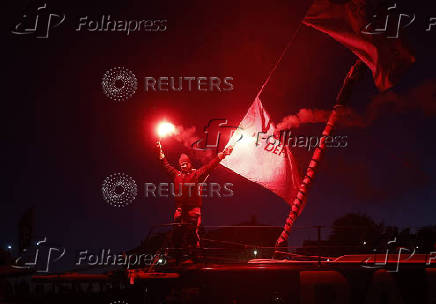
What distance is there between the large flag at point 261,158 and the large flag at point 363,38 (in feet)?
10.4

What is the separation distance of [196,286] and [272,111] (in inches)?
248

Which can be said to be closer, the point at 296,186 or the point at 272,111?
the point at 296,186

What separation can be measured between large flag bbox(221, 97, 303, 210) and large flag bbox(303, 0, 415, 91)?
3.17 metres

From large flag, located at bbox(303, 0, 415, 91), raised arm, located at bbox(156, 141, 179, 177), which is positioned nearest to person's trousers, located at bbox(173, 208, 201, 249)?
raised arm, located at bbox(156, 141, 179, 177)

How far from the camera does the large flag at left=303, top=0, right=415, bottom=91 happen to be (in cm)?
1179

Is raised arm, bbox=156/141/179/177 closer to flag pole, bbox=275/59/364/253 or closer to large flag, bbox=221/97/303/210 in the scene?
large flag, bbox=221/97/303/210

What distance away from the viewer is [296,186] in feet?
43.1

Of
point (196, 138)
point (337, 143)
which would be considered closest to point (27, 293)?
point (196, 138)

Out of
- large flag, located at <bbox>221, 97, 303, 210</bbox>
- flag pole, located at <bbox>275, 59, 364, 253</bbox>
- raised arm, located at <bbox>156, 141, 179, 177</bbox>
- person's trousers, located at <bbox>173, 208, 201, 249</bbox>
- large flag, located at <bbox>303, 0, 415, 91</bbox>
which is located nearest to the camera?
person's trousers, located at <bbox>173, 208, 201, 249</bbox>

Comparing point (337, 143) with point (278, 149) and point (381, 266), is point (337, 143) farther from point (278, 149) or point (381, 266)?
point (381, 266)

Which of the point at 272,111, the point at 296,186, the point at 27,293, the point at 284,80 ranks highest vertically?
the point at 284,80

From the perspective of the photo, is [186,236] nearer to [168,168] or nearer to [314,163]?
[168,168]

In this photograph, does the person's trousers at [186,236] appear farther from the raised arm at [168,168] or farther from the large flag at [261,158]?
the large flag at [261,158]

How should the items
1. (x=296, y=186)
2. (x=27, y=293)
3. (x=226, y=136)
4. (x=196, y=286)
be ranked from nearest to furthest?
1. (x=196, y=286)
2. (x=296, y=186)
3. (x=226, y=136)
4. (x=27, y=293)
